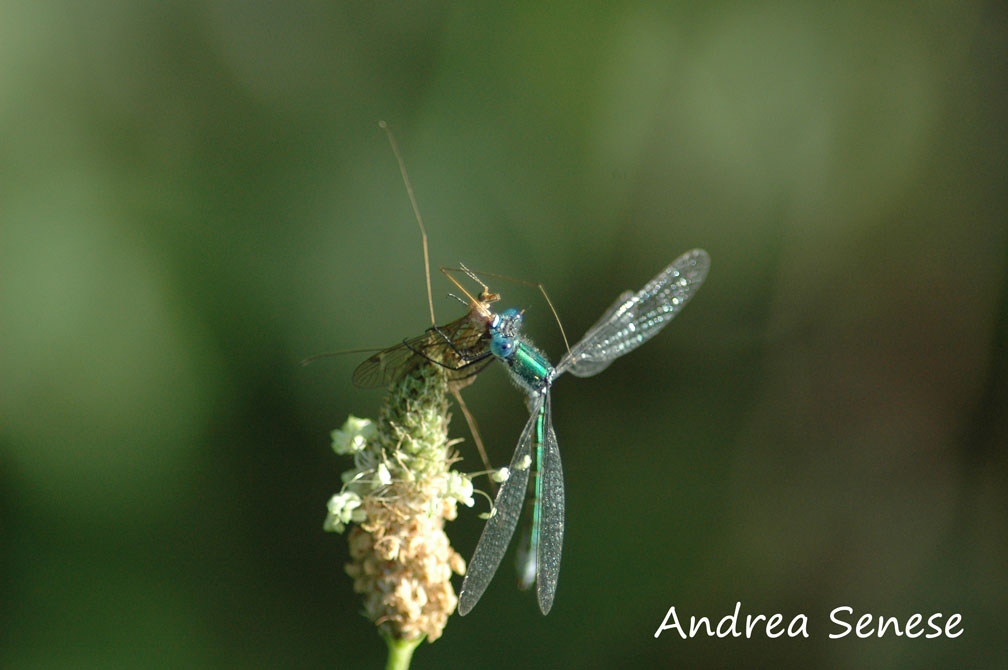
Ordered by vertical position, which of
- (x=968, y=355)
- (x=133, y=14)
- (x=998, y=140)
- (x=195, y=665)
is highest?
→ (x=133, y=14)

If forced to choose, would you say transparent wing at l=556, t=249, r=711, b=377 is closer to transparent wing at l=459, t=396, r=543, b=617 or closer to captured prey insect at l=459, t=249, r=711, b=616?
A: captured prey insect at l=459, t=249, r=711, b=616

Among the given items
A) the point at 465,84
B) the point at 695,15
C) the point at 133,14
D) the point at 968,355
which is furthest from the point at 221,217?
the point at 968,355

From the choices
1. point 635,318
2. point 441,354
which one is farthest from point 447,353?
point 635,318

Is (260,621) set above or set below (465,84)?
below

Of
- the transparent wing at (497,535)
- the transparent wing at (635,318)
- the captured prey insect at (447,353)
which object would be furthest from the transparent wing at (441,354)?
the transparent wing at (635,318)

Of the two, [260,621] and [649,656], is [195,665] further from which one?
[649,656]

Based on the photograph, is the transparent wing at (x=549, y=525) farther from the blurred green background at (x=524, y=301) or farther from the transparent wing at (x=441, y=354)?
the blurred green background at (x=524, y=301)
